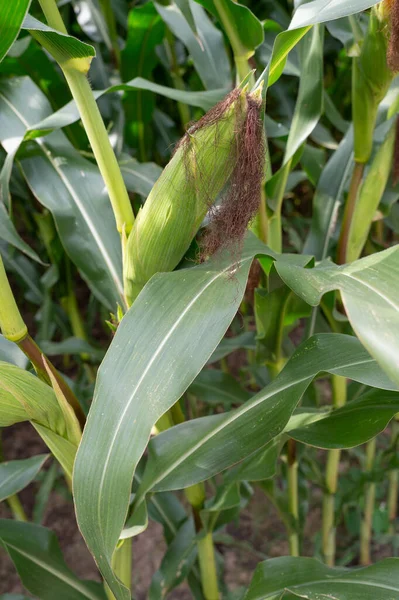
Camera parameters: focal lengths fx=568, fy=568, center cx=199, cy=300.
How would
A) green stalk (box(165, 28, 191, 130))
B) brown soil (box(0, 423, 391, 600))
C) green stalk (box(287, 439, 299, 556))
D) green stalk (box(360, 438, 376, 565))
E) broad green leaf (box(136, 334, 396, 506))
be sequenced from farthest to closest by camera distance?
brown soil (box(0, 423, 391, 600)) < green stalk (box(360, 438, 376, 565)) < green stalk (box(165, 28, 191, 130)) < green stalk (box(287, 439, 299, 556)) < broad green leaf (box(136, 334, 396, 506))

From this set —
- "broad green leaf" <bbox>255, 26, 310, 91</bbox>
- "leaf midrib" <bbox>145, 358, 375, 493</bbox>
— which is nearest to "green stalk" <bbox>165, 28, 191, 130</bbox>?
"broad green leaf" <bbox>255, 26, 310, 91</bbox>

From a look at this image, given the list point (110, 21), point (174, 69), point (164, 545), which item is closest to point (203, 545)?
point (164, 545)

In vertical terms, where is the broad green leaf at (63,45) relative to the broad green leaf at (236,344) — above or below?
above

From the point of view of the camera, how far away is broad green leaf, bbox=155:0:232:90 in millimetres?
876

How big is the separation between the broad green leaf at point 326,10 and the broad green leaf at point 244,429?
1.02ft

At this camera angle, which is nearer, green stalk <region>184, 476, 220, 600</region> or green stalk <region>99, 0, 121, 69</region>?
green stalk <region>184, 476, 220, 600</region>

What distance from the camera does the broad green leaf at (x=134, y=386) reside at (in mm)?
454

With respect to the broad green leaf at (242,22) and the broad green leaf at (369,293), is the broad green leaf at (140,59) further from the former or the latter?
the broad green leaf at (369,293)

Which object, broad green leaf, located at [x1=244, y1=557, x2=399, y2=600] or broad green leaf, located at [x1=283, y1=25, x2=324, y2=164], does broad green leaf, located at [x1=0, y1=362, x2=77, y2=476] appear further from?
broad green leaf, located at [x1=283, y1=25, x2=324, y2=164]

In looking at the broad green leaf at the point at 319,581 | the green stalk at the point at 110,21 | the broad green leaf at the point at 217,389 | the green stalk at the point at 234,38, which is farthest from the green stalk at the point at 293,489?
the green stalk at the point at 110,21

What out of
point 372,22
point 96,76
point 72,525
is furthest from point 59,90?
point 72,525

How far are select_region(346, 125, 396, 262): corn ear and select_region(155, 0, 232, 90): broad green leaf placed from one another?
28cm

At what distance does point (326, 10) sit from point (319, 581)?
0.62m

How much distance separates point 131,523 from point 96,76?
2.84ft
